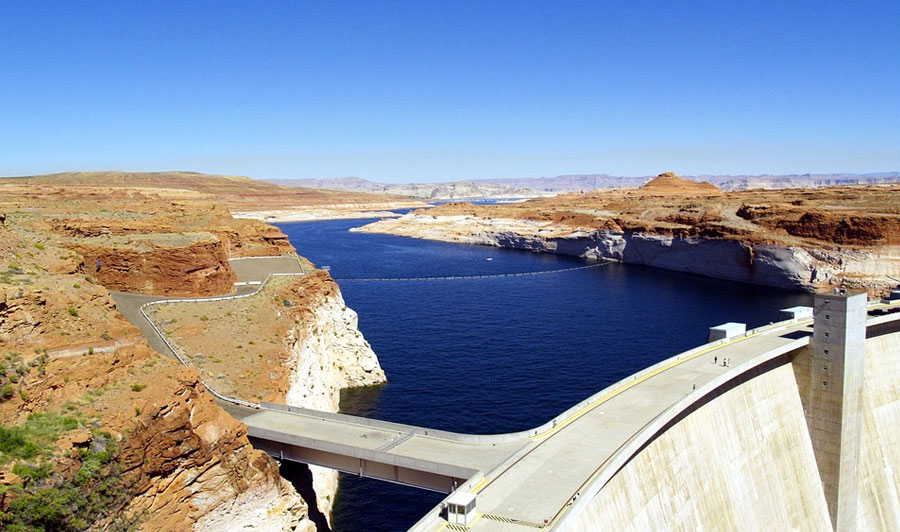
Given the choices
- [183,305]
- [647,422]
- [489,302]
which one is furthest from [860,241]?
[183,305]

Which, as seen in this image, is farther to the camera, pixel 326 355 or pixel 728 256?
pixel 728 256

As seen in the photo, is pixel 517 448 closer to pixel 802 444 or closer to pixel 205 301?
pixel 802 444

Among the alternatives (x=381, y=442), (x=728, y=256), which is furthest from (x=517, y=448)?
(x=728, y=256)

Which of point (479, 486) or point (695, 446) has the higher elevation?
point (479, 486)

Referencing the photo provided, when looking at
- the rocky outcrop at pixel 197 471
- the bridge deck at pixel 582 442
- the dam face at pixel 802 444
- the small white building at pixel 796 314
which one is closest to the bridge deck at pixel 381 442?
the bridge deck at pixel 582 442

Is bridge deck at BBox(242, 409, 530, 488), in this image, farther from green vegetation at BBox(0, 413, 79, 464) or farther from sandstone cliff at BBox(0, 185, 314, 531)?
green vegetation at BBox(0, 413, 79, 464)

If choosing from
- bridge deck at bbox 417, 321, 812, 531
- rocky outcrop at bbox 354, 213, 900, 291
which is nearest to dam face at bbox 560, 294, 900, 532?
bridge deck at bbox 417, 321, 812, 531

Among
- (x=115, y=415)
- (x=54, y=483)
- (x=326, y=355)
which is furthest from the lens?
(x=326, y=355)
